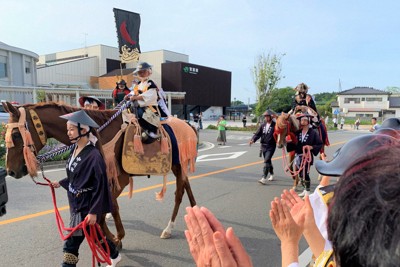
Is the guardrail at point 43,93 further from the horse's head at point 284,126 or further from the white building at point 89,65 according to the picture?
the white building at point 89,65

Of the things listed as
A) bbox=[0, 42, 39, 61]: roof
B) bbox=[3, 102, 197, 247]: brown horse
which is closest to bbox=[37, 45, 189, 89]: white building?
bbox=[0, 42, 39, 61]: roof

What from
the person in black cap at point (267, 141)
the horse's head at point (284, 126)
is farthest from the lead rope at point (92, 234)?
the person in black cap at point (267, 141)

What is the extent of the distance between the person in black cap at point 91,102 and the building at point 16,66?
1833 centimetres

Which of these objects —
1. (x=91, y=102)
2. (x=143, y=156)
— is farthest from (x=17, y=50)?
(x=143, y=156)

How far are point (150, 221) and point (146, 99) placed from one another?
1995 mm

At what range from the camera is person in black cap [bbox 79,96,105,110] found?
4.91 metres

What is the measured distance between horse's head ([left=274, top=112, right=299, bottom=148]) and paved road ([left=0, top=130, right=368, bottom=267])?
4.03ft

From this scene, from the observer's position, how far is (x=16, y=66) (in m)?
21.1

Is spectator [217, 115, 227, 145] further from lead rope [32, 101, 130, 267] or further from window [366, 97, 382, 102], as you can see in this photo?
window [366, 97, 382, 102]

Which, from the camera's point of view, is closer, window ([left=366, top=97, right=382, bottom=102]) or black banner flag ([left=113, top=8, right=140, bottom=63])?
black banner flag ([left=113, top=8, right=140, bottom=63])

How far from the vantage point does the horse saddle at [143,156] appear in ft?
13.0

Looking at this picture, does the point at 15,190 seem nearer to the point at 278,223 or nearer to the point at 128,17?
the point at 278,223

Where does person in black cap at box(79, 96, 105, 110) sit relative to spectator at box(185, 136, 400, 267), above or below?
above

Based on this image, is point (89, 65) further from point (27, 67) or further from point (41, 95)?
point (41, 95)
